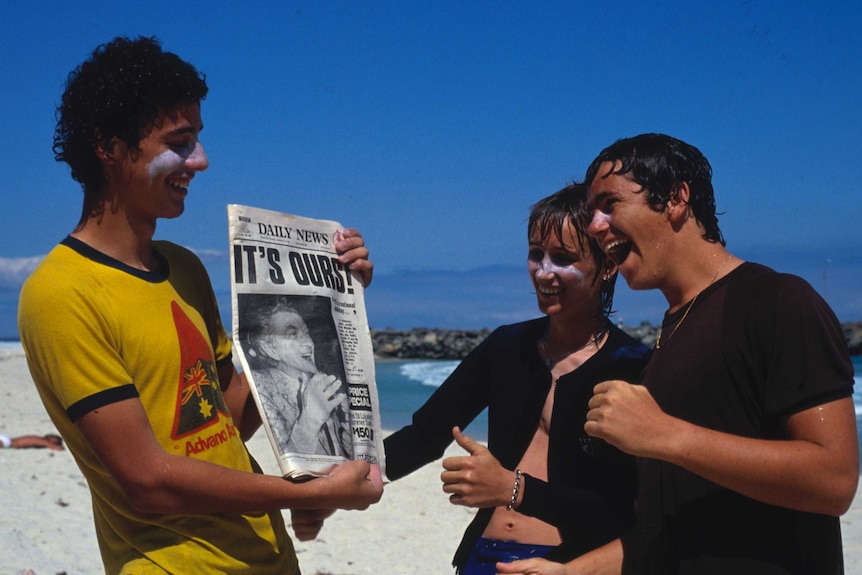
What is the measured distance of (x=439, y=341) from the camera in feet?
139

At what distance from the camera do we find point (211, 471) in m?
2.24

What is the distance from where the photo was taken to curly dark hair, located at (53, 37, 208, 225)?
2.40 metres

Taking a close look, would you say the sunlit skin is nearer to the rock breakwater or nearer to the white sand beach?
the white sand beach

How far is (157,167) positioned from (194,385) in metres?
0.60

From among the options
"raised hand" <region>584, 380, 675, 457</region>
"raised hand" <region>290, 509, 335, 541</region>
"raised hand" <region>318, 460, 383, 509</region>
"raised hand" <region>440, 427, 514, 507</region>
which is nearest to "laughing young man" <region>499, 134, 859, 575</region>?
"raised hand" <region>584, 380, 675, 457</region>

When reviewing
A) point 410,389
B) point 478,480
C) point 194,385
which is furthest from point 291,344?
point 410,389

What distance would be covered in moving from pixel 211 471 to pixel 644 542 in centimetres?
109

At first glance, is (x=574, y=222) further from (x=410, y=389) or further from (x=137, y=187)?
(x=410, y=389)

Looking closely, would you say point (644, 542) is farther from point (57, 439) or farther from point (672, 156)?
point (57, 439)

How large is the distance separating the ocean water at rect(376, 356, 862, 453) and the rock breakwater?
1.14m

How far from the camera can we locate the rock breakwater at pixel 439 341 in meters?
41.4

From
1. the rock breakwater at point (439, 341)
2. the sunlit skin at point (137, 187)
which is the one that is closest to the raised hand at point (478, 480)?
the sunlit skin at point (137, 187)

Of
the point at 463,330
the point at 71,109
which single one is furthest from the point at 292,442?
the point at 463,330

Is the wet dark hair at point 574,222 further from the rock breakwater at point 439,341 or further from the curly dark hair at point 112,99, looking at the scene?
the rock breakwater at point 439,341
